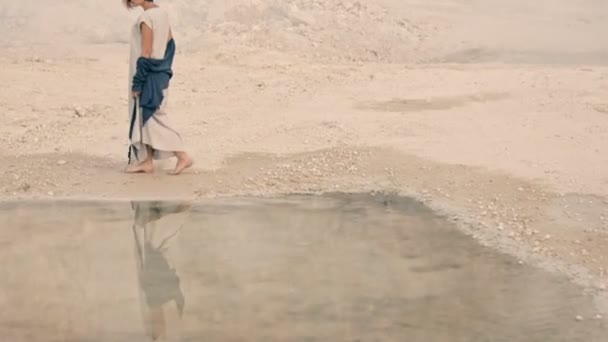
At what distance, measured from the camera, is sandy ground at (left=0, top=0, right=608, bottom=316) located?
7180 millimetres

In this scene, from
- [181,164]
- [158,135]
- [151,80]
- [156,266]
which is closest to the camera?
[156,266]

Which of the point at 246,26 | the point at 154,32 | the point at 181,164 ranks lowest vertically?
the point at 246,26

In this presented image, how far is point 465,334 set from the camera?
4758 mm

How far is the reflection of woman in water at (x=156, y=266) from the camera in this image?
5055 mm

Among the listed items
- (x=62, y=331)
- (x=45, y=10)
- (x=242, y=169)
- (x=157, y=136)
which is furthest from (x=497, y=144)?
(x=45, y=10)

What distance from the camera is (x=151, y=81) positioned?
7480mm

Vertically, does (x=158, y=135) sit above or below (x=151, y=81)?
below

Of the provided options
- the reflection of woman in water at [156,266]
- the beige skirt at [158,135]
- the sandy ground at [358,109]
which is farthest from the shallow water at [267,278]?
the beige skirt at [158,135]

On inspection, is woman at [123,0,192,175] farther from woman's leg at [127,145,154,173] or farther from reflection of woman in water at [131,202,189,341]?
reflection of woman in water at [131,202,189,341]

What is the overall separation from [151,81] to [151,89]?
61 millimetres

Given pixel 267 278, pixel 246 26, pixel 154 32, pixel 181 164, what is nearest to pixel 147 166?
pixel 181 164

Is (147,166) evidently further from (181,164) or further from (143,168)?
(181,164)

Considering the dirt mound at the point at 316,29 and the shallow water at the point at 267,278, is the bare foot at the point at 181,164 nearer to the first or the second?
the shallow water at the point at 267,278

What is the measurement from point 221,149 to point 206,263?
112 inches
